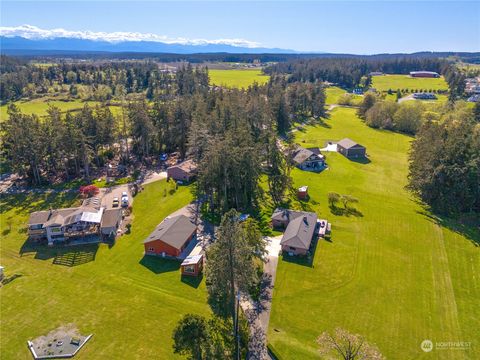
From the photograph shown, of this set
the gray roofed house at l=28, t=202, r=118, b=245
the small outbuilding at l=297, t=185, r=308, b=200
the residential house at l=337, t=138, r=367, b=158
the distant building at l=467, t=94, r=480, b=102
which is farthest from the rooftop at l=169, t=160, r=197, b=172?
the distant building at l=467, t=94, r=480, b=102

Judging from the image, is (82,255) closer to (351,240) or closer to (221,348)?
(221,348)

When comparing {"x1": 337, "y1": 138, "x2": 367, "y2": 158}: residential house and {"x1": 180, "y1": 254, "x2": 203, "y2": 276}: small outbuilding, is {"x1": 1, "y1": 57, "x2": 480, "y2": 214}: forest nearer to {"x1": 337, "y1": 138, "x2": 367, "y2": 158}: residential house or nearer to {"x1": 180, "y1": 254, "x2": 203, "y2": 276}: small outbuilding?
{"x1": 337, "y1": 138, "x2": 367, "y2": 158}: residential house

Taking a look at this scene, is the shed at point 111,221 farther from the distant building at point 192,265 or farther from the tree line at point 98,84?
the tree line at point 98,84

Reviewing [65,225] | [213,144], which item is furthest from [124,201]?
[213,144]

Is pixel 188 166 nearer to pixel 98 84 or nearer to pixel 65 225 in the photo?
pixel 65 225

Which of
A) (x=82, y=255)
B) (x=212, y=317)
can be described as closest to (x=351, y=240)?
(x=212, y=317)
